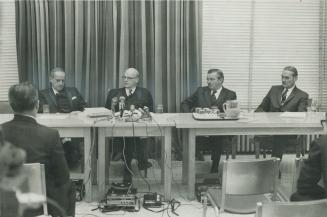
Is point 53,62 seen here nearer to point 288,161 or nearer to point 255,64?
point 255,64

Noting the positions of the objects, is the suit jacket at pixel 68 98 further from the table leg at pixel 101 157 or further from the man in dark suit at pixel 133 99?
the table leg at pixel 101 157

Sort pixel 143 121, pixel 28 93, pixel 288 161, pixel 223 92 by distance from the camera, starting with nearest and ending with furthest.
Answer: pixel 28 93 < pixel 143 121 < pixel 288 161 < pixel 223 92

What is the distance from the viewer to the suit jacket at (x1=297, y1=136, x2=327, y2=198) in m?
2.00

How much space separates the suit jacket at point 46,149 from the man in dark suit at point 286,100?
265 cm

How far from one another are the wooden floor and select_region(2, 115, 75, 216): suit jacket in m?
1.14

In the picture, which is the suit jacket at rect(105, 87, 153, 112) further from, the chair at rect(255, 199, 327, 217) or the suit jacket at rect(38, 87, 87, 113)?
the chair at rect(255, 199, 327, 217)

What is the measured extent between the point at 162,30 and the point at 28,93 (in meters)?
3.04

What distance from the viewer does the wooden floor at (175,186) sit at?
11.0ft

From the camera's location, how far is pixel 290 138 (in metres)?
4.35

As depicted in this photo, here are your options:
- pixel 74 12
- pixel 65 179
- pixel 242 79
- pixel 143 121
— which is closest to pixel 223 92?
pixel 242 79

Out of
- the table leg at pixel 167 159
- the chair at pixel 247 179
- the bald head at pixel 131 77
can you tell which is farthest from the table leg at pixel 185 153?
the chair at pixel 247 179

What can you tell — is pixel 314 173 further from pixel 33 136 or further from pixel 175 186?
pixel 175 186

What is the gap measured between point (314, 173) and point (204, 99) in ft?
8.79

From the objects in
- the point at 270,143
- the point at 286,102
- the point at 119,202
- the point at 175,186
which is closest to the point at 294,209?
the point at 119,202
